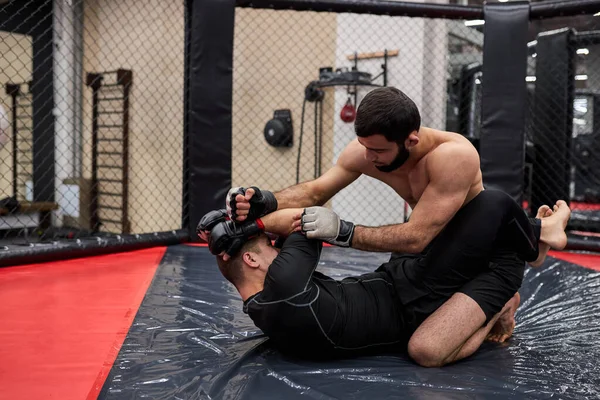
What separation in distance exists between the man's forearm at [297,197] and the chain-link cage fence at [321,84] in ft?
8.06

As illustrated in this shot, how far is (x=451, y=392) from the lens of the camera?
1647 mm

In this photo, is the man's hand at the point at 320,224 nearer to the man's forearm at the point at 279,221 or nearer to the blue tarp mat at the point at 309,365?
the man's forearm at the point at 279,221

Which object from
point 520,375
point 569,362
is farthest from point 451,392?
point 569,362

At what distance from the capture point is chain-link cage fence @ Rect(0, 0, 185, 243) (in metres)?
6.20

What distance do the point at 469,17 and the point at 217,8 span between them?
6.35 feet

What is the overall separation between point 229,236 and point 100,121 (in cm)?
552

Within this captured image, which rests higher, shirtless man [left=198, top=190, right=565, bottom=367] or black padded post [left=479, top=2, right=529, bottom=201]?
black padded post [left=479, top=2, right=529, bottom=201]

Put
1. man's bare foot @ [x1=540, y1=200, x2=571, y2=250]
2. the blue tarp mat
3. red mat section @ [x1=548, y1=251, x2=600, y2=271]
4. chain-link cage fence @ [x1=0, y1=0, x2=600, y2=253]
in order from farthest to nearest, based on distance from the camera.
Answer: chain-link cage fence @ [x1=0, y1=0, x2=600, y2=253]
red mat section @ [x1=548, y1=251, x2=600, y2=271]
man's bare foot @ [x1=540, y1=200, x2=571, y2=250]
the blue tarp mat

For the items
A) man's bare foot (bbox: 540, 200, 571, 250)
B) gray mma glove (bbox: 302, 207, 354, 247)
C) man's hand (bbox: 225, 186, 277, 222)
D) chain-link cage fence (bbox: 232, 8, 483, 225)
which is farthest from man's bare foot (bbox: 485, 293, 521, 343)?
chain-link cage fence (bbox: 232, 8, 483, 225)

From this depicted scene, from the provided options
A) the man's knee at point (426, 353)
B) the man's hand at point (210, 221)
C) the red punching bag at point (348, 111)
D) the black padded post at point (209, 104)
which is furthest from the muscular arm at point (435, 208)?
the red punching bag at point (348, 111)

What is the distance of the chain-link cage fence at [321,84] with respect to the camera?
16.7 ft

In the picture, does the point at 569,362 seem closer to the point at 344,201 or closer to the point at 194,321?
the point at 194,321

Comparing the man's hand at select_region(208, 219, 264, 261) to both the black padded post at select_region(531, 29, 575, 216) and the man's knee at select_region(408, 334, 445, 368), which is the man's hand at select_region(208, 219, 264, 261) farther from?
the black padded post at select_region(531, 29, 575, 216)

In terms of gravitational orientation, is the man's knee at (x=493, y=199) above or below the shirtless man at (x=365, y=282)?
above
